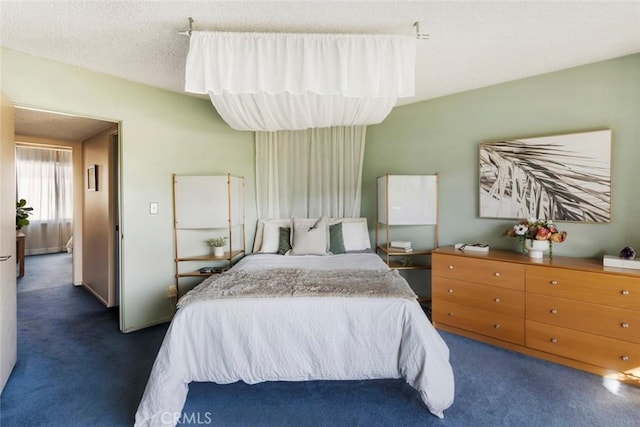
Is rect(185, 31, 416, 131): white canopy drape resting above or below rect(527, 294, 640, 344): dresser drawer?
above

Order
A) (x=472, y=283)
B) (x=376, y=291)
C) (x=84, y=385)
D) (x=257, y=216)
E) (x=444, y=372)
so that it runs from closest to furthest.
Answer: (x=444, y=372)
(x=376, y=291)
(x=84, y=385)
(x=472, y=283)
(x=257, y=216)

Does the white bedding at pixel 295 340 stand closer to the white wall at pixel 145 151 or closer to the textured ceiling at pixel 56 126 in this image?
the white wall at pixel 145 151

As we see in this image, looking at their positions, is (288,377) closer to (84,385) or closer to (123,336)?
(84,385)

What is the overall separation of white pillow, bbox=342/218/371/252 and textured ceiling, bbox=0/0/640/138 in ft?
5.62

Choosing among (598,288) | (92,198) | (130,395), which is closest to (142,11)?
(130,395)

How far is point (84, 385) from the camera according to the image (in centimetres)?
198

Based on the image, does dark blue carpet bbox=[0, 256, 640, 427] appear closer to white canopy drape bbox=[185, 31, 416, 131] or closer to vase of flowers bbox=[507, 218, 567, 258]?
vase of flowers bbox=[507, 218, 567, 258]

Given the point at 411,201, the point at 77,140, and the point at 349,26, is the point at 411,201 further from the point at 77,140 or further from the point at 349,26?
the point at 77,140

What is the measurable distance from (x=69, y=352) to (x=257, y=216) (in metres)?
2.11

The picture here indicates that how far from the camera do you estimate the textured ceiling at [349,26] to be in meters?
1.70

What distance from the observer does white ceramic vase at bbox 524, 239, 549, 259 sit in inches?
95.3

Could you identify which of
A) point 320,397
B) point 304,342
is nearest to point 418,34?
point 304,342

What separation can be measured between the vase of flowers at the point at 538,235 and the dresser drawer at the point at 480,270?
252mm

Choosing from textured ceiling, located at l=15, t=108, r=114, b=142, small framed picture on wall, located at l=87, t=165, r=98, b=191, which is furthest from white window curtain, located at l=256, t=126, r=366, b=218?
small framed picture on wall, located at l=87, t=165, r=98, b=191
